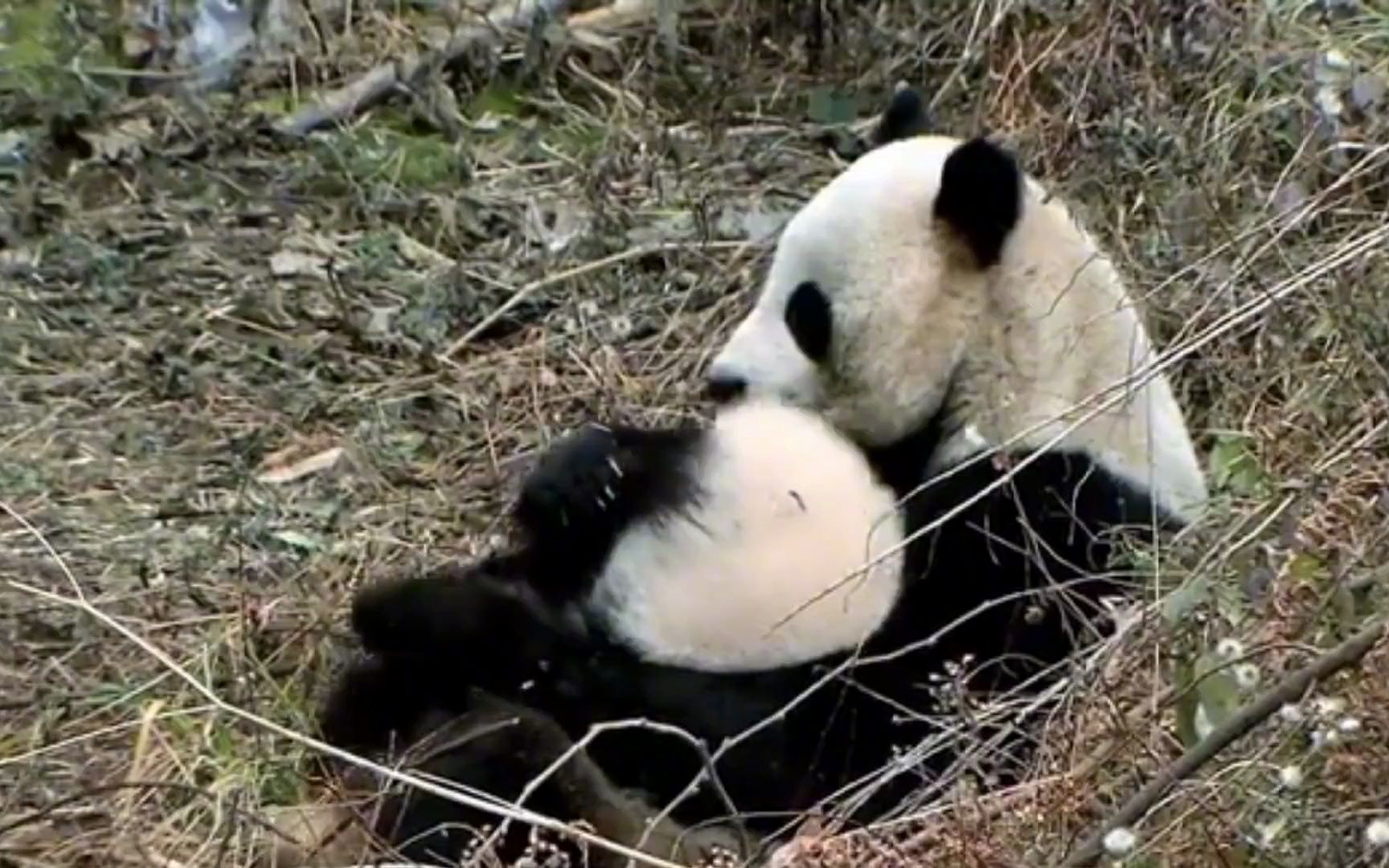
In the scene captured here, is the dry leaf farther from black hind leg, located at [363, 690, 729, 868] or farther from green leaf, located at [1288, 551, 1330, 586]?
green leaf, located at [1288, 551, 1330, 586]

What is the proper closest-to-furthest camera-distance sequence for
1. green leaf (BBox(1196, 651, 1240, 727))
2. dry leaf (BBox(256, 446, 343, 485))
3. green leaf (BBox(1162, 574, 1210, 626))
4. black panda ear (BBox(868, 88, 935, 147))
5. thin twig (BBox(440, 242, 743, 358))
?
green leaf (BBox(1196, 651, 1240, 727))
green leaf (BBox(1162, 574, 1210, 626))
black panda ear (BBox(868, 88, 935, 147))
dry leaf (BBox(256, 446, 343, 485))
thin twig (BBox(440, 242, 743, 358))

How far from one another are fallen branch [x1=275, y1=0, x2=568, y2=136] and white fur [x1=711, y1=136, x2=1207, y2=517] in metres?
2.73

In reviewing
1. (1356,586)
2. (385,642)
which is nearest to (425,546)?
(385,642)

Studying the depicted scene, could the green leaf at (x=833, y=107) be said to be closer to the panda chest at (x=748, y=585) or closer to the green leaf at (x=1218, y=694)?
the panda chest at (x=748, y=585)

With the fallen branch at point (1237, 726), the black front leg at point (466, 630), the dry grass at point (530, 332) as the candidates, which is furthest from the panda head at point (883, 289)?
the fallen branch at point (1237, 726)

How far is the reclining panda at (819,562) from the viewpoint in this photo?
3965 mm

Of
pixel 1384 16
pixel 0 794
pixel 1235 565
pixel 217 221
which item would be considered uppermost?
pixel 1235 565

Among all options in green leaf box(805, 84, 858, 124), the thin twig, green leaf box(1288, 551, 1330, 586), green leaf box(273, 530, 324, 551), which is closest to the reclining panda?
green leaf box(1288, 551, 1330, 586)

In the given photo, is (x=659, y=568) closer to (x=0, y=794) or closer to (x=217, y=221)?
(x=0, y=794)

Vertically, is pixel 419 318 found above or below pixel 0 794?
below

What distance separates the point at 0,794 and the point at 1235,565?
1.84m

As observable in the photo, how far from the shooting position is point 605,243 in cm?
645

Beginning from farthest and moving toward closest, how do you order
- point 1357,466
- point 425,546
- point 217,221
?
point 217,221 → point 425,546 → point 1357,466

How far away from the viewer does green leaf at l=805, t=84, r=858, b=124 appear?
7.07m
